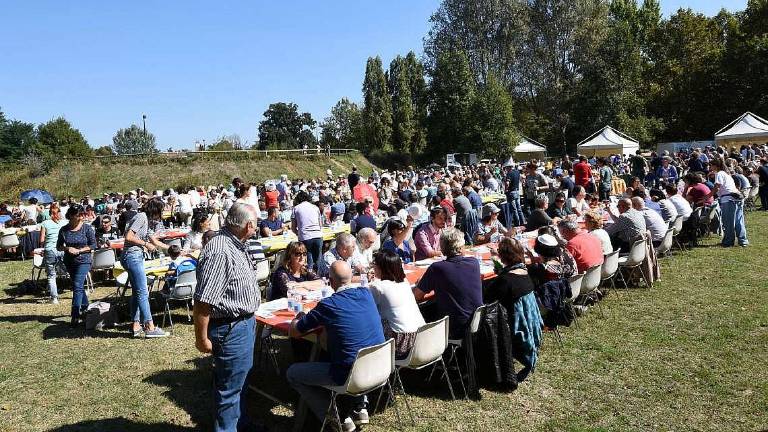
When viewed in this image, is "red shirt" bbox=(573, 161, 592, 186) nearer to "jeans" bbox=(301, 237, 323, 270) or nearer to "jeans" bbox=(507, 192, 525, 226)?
"jeans" bbox=(507, 192, 525, 226)

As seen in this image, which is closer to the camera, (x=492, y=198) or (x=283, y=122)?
(x=492, y=198)

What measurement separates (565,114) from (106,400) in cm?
4100

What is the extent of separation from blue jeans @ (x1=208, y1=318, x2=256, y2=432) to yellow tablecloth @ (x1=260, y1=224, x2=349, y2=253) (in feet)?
14.3

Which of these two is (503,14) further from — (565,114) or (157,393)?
(157,393)

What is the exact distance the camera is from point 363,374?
3.63m

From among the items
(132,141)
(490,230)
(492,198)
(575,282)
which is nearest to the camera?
(575,282)

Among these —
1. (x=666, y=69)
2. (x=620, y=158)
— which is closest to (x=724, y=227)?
(x=620, y=158)

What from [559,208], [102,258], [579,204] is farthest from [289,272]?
[579,204]

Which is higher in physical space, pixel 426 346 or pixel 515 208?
pixel 515 208

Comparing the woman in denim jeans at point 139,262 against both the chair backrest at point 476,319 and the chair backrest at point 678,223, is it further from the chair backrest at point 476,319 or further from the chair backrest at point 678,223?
the chair backrest at point 678,223

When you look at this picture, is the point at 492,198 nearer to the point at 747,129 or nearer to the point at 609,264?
the point at 609,264

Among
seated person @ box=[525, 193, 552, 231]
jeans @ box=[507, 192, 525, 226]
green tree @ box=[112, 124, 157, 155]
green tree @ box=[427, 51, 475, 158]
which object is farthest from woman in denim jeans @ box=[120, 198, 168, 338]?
green tree @ box=[112, 124, 157, 155]

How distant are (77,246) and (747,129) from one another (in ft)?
91.8

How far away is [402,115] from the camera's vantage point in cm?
4475
